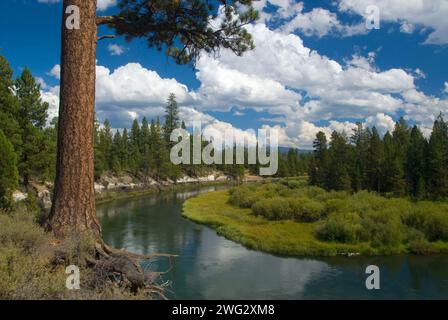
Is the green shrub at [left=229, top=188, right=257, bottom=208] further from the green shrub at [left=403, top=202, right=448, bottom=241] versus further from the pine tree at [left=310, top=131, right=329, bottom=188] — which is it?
the green shrub at [left=403, top=202, right=448, bottom=241]

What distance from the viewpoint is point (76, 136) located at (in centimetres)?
671

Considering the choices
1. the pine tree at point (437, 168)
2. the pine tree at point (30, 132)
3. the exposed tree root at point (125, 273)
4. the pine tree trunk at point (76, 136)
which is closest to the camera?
the exposed tree root at point (125, 273)

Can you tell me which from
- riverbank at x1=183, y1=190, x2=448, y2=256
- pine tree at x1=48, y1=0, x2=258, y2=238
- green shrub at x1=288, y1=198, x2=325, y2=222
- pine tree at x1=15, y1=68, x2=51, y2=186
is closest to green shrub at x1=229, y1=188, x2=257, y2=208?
riverbank at x1=183, y1=190, x2=448, y2=256

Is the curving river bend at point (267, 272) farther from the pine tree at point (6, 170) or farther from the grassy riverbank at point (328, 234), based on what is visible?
the pine tree at point (6, 170)

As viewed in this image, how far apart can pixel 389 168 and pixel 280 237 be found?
101 feet

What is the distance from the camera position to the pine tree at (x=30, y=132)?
120 feet

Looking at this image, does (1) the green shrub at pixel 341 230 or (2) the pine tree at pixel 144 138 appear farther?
(2) the pine tree at pixel 144 138

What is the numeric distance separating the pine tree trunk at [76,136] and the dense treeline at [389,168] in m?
49.7

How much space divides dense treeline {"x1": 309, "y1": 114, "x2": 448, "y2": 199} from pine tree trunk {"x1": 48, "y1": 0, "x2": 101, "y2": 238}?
49.7m

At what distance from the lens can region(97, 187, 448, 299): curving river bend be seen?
18608 millimetres

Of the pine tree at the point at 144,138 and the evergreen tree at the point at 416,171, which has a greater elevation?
the pine tree at the point at 144,138

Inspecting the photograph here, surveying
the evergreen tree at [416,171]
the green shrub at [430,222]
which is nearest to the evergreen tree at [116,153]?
the evergreen tree at [416,171]

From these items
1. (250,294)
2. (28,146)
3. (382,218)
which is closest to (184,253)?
(250,294)

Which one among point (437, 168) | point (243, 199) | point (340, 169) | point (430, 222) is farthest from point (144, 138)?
point (430, 222)
